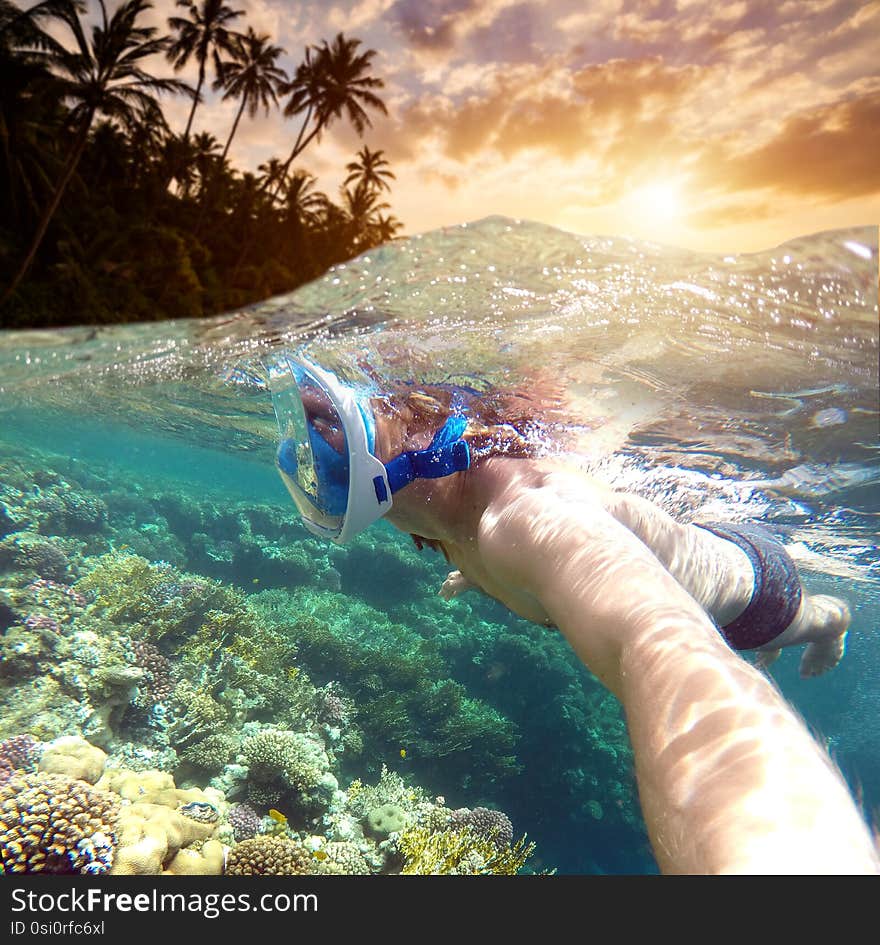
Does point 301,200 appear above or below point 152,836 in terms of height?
above

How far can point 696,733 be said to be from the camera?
1197 millimetres

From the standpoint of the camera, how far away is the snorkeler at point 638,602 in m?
1.05

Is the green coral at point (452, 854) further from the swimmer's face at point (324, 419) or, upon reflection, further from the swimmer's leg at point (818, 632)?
the swimmer's face at point (324, 419)

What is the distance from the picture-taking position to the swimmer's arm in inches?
39.4

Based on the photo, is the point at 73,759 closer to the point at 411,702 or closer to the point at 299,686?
the point at 299,686

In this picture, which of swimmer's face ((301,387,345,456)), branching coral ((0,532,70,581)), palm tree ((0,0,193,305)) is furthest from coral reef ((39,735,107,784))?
palm tree ((0,0,193,305))

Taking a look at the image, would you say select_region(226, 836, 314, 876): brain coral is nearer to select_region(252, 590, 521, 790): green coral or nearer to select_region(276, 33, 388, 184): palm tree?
select_region(252, 590, 521, 790): green coral

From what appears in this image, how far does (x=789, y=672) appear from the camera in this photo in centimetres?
7512

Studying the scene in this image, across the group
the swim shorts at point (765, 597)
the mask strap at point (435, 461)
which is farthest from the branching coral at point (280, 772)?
the mask strap at point (435, 461)

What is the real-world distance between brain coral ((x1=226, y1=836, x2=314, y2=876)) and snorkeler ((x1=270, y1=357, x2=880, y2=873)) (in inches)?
224

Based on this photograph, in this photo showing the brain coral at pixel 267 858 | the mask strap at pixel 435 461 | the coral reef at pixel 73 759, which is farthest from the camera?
the coral reef at pixel 73 759

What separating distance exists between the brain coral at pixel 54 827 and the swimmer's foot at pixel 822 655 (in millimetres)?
8812

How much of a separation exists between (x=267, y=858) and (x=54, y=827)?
2.58 metres

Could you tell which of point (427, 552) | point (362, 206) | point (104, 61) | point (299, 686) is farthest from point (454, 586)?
point (362, 206)
